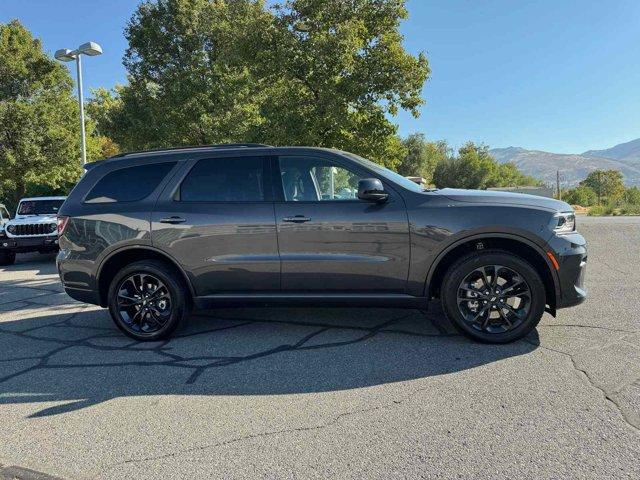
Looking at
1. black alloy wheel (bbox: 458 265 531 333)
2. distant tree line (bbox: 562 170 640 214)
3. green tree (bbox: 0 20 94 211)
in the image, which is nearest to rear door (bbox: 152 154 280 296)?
black alloy wheel (bbox: 458 265 531 333)

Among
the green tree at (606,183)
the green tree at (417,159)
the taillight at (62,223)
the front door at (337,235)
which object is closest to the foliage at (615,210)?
the green tree at (417,159)

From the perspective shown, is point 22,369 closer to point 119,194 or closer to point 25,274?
point 119,194

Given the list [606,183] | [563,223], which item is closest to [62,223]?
[563,223]

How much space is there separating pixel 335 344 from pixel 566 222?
7.93ft

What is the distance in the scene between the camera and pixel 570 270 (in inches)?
167

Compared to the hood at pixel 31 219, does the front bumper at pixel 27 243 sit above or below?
below

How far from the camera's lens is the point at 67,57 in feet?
44.9

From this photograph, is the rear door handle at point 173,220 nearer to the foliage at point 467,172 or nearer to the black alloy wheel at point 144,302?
the black alloy wheel at point 144,302

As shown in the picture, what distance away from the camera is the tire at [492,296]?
14.1 ft

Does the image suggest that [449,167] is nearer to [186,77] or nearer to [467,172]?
[467,172]

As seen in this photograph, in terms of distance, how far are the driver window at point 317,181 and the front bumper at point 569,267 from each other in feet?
6.27

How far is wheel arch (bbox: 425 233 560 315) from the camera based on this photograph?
14.1 ft

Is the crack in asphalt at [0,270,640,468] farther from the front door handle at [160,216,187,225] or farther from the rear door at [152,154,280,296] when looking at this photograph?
the front door handle at [160,216,187,225]

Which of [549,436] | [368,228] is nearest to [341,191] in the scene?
[368,228]
